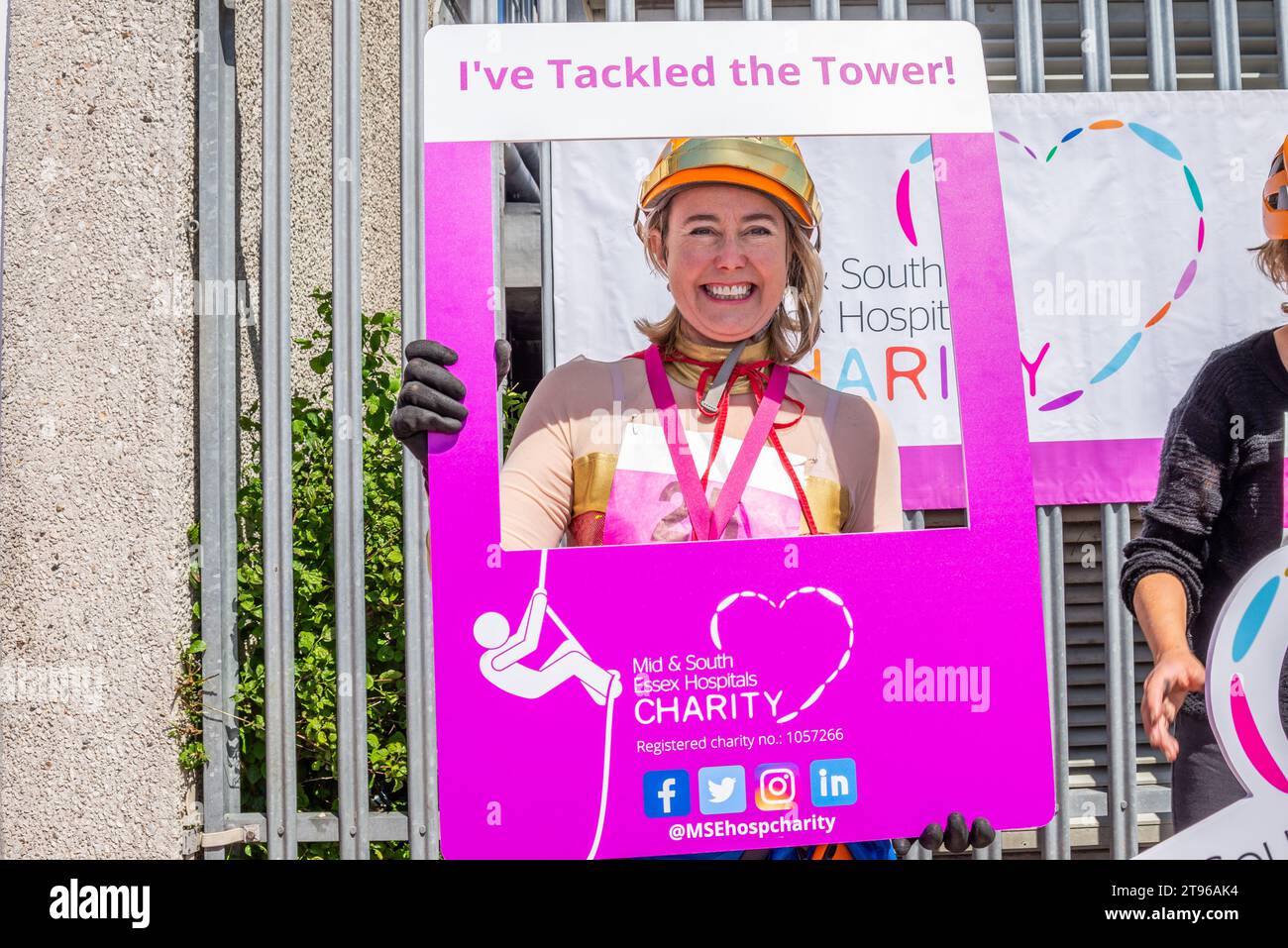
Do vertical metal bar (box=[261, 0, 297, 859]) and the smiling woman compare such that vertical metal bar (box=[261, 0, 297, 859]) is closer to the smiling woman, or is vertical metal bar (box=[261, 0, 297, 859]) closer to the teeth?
the smiling woman

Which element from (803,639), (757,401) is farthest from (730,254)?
(803,639)

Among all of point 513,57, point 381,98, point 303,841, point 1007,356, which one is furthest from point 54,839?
point 381,98

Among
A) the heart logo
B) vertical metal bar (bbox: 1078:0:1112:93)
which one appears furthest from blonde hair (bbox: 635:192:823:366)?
vertical metal bar (bbox: 1078:0:1112:93)

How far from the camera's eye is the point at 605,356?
278 cm

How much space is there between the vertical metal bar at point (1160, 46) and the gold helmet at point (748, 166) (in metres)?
1.39

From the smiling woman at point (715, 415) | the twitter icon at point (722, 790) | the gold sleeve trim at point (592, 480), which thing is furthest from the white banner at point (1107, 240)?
the twitter icon at point (722, 790)

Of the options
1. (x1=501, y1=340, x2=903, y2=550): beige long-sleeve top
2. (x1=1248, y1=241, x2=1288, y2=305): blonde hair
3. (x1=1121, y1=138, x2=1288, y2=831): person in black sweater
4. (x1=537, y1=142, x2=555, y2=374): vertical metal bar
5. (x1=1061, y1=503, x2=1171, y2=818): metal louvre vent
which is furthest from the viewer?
(x1=1061, y1=503, x2=1171, y2=818): metal louvre vent

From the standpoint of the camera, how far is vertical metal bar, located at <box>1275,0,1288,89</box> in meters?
3.15

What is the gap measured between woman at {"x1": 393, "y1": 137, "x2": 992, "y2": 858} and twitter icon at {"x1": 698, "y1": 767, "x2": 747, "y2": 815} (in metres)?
0.37

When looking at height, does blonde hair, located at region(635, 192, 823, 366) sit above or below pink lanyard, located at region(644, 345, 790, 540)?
above

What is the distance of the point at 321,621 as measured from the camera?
322 cm

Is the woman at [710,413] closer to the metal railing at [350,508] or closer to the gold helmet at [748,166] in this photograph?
the gold helmet at [748,166]

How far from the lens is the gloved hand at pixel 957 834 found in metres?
2.20
